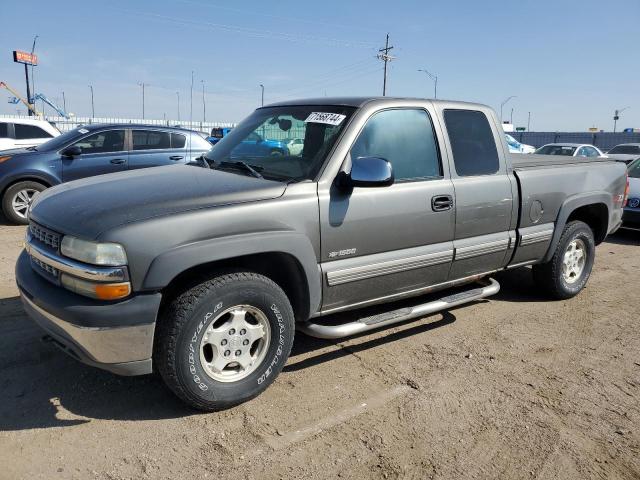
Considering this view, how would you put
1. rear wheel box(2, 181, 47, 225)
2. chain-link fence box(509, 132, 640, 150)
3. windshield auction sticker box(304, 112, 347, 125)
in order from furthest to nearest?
1. chain-link fence box(509, 132, 640, 150)
2. rear wheel box(2, 181, 47, 225)
3. windshield auction sticker box(304, 112, 347, 125)

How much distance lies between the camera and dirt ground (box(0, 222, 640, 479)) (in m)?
2.68

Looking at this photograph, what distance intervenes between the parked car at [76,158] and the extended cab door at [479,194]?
6004mm

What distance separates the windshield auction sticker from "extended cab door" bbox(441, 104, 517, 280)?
A: 99 cm

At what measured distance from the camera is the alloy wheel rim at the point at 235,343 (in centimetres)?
303

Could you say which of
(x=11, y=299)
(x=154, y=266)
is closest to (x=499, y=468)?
(x=154, y=266)

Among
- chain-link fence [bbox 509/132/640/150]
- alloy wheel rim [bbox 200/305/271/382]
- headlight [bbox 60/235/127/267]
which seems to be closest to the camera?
headlight [bbox 60/235/127/267]

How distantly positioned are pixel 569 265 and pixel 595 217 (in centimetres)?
72

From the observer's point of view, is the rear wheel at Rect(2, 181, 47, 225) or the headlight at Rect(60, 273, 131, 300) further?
the rear wheel at Rect(2, 181, 47, 225)

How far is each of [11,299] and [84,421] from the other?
242cm

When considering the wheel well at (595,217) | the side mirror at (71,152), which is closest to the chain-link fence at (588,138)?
the wheel well at (595,217)

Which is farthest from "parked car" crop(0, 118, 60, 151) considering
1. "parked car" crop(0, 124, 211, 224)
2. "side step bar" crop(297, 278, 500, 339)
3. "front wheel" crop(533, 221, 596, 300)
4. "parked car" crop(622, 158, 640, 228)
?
"parked car" crop(622, 158, 640, 228)

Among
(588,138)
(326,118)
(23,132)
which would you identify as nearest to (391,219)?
(326,118)

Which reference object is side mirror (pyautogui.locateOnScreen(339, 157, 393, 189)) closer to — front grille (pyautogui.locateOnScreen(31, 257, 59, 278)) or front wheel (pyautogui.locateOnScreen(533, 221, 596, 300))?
front grille (pyautogui.locateOnScreen(31, 257, 59, 278))

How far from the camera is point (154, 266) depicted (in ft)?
8.86
